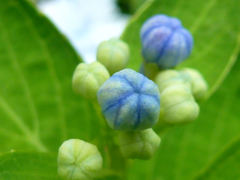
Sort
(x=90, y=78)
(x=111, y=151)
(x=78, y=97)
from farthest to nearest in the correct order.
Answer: (x=78, y=97) < (x=111, y=151) < (x=90, y=78)

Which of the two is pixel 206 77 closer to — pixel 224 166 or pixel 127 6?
pixel 224 166

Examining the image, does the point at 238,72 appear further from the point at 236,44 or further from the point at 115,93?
the point at 115,93

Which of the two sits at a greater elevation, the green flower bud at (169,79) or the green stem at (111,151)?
the green flower bud at (169,79)

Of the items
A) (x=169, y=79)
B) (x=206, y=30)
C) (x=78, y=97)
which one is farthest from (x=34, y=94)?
(x=206, y=30)

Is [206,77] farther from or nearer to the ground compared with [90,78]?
nearer to the ground

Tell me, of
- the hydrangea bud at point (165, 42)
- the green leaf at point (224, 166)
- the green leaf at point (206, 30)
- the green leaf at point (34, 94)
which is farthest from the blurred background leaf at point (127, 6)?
the green leaf at point (224, 166)

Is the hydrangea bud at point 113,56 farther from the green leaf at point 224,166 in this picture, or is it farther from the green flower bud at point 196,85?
the green leaf at point 224,166
